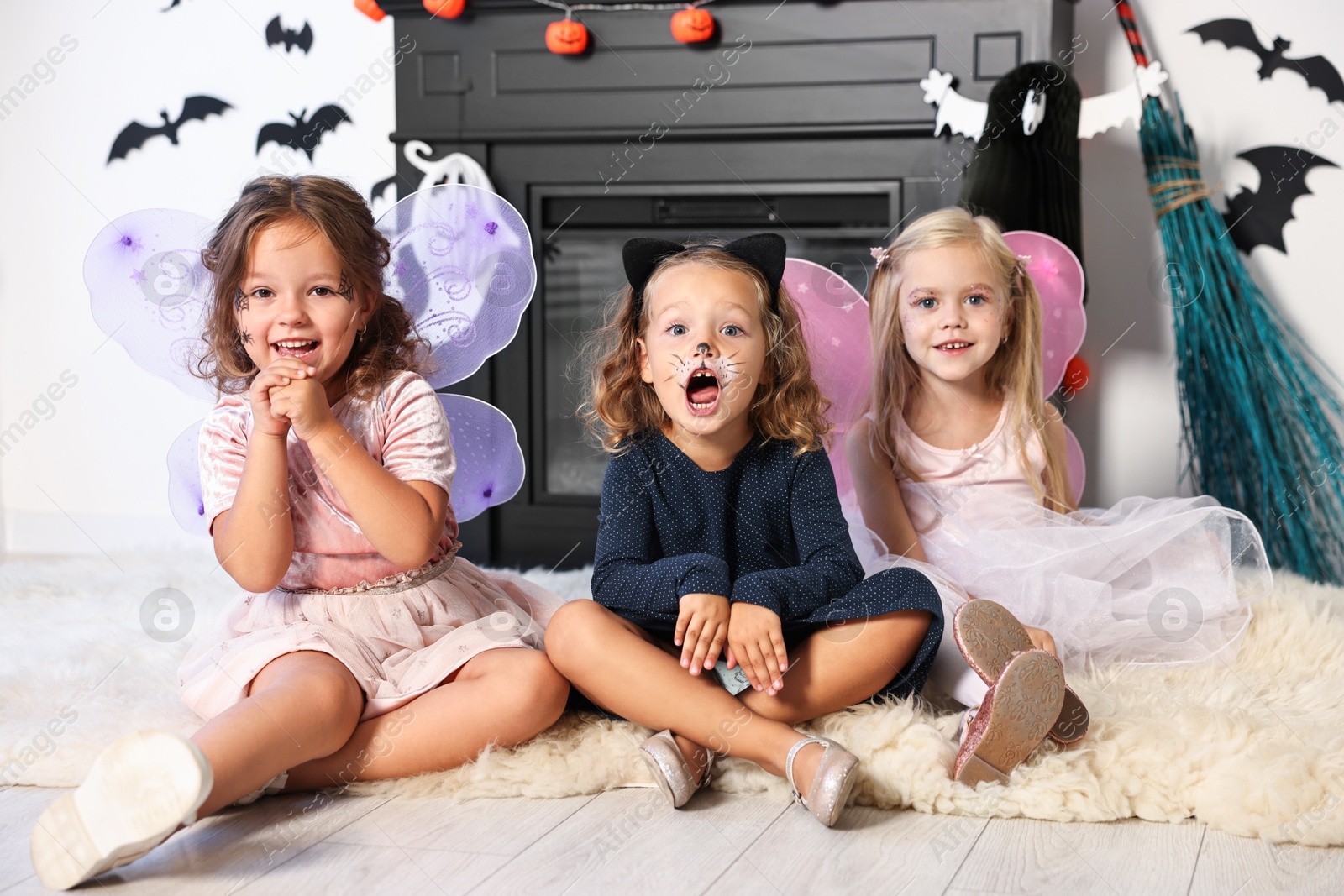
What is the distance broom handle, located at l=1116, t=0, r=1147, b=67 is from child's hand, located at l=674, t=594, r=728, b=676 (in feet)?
5.02

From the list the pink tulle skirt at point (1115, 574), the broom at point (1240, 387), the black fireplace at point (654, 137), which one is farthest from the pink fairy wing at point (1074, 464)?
the black fireplace at point (654, 137)

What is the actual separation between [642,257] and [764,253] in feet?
0.48

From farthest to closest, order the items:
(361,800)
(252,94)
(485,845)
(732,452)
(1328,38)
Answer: (252,94) < (1328,38) < (732,452) < (361,800) < (485,845)

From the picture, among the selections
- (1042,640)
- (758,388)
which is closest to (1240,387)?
(1042,640)

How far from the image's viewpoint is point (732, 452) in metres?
1.33

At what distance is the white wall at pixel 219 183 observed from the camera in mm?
2188

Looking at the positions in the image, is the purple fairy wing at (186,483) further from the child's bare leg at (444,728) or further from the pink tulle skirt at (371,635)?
the child's bare leg at (444,728)

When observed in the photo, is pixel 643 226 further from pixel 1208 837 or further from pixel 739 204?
pixel 1208 837

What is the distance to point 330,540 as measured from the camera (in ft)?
4.09

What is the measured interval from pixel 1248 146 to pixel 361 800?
79.0 inches

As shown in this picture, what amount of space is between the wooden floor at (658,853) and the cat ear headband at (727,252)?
589 mm

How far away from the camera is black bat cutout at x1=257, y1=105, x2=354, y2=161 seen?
100 inches

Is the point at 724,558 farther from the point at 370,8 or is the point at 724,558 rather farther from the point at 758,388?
the point at 370,8

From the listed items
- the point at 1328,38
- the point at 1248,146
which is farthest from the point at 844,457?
the point at 1328,38
